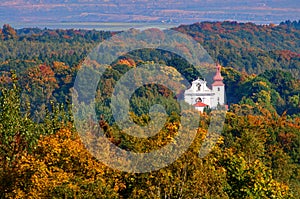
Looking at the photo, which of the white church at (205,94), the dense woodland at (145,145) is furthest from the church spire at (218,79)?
the dense woodland at (145,145)

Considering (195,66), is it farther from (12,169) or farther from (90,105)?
(12,169)

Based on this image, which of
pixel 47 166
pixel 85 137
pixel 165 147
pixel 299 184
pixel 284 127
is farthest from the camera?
pixel 284 127

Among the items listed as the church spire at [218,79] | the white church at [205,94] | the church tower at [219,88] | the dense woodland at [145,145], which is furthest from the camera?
the church spire at [218,79]

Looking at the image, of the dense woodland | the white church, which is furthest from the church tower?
the dense woodland

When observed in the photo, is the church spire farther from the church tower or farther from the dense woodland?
the dense woodland

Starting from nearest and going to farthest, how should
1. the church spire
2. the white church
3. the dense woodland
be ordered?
the dense woodland < the white church < the church spire

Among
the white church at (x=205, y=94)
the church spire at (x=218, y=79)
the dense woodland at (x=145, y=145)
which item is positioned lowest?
the dense woodland at (x=145, y=145)

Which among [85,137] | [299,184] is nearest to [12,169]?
[85,137]

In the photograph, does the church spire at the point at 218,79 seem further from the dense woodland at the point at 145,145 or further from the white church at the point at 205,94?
the dense woodland at the point at 145,145

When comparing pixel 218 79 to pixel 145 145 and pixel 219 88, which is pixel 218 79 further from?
pixel 145 145
